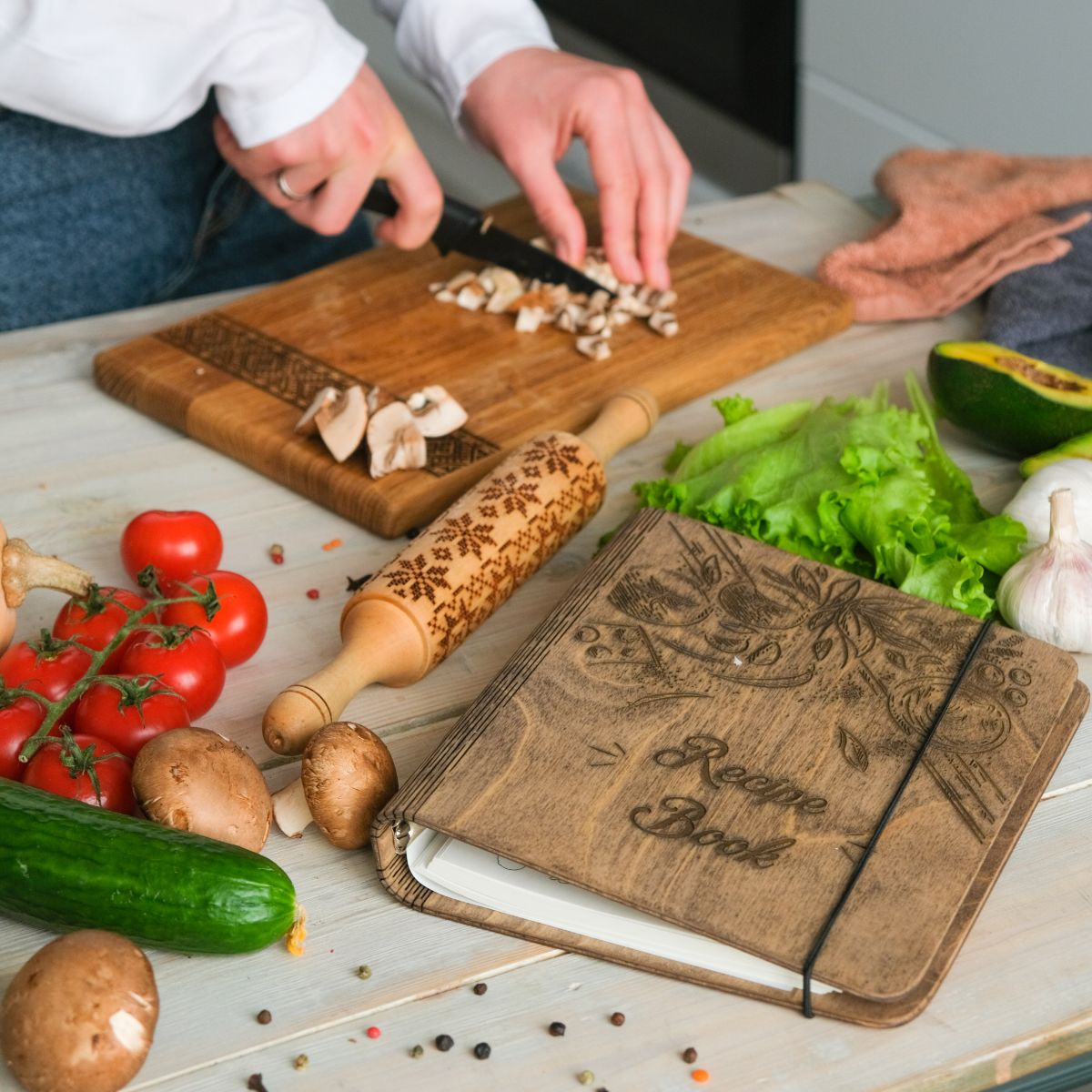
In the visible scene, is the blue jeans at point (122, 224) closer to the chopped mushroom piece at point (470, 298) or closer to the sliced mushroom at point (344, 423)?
the chopped mushroom piece at point (470, 298)

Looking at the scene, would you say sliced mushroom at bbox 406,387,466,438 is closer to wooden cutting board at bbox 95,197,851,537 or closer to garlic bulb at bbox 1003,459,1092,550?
wooden cutting board at bbox 95,197,851,537

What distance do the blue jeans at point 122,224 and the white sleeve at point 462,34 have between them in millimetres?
368

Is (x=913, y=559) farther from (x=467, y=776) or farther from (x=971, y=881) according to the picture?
(x=467, y=776)

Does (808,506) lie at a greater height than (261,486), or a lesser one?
greater

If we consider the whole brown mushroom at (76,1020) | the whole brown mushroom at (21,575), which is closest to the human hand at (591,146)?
the whole brown mushroom at (21,575)

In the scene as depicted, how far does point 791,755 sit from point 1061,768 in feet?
0.85

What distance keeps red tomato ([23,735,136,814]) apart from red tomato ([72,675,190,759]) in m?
0.02

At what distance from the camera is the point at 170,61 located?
164cm

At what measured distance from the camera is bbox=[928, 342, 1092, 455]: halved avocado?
1473mm

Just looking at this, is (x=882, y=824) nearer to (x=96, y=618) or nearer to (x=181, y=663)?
(x=181, y=663)

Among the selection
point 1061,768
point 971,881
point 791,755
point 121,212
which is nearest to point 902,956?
point 971,881

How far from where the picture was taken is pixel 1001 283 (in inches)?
70.7

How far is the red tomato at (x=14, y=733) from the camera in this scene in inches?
41.7

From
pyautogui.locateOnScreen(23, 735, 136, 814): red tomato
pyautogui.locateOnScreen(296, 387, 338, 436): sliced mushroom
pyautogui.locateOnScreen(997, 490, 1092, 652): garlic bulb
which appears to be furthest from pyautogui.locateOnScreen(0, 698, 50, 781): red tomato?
pyautogui.locateOnScreen(997, 490, 1092, 652): garlic bulb
